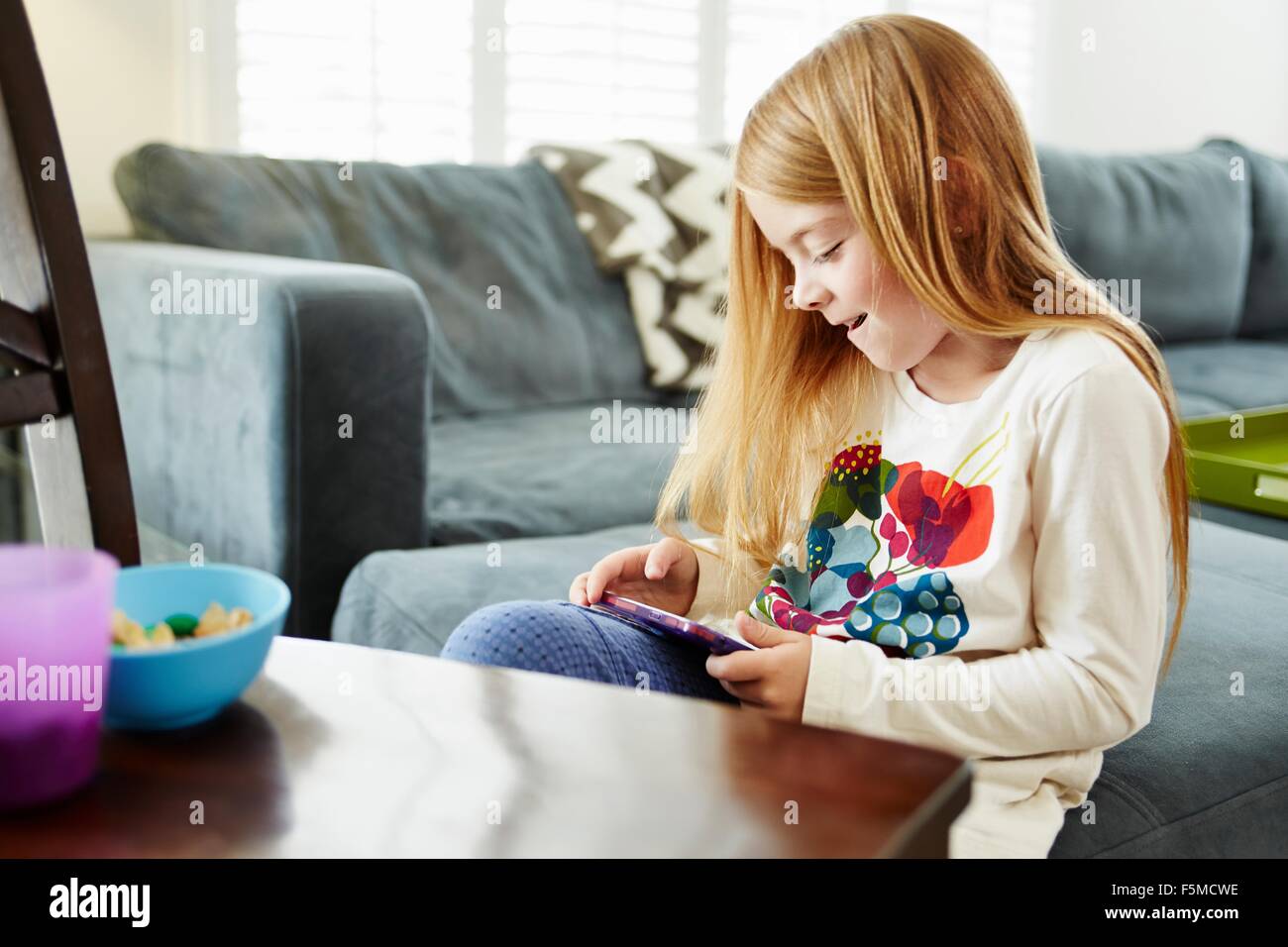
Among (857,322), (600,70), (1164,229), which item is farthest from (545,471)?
(1164,229)

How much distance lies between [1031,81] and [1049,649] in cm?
345

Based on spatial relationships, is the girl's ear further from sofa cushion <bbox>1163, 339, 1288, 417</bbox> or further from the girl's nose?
sofa cushion <bbox>1163, 339, 1288, 417</bbox>

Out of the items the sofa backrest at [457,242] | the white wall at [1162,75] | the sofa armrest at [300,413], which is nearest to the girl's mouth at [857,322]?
the sofa armrest at [300,413]

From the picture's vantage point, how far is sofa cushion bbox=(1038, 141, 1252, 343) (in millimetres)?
2877

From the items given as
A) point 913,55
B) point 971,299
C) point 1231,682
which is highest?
point 913,55

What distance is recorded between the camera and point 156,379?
1731mm

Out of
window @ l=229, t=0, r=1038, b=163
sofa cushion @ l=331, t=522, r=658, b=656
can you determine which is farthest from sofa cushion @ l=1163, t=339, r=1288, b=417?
sofa cushion @ l=331, t=522, r=658, b=656

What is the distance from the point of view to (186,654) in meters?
0.48

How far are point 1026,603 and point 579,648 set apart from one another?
308 millimetres

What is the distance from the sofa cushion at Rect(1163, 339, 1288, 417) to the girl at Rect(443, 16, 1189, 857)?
1.58 meters

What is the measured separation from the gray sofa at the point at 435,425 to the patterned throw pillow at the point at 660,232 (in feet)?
0.14

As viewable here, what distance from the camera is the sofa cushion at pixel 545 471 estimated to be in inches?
64.7
